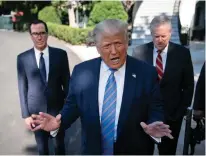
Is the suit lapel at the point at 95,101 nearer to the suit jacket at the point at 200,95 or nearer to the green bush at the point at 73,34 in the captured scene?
the suit jacket at the point at 200,95

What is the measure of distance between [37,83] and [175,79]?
1.56 meters

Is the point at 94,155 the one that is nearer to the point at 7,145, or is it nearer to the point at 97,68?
the point at 97,68

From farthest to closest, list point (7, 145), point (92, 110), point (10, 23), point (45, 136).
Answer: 1. point (10, 23)
2. point (7, 145)
3. point (45, 136)
4. point (92, 110)

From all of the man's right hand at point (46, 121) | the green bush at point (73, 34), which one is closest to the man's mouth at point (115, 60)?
the man's right hand at point (46, 121)

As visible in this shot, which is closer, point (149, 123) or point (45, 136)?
point (149, 123)

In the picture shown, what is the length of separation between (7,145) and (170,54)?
2982 millimetres

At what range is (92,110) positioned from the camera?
2215 mm

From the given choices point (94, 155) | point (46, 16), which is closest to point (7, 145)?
point (94, 155)

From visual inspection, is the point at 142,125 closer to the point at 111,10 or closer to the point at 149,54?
the point at 149,54

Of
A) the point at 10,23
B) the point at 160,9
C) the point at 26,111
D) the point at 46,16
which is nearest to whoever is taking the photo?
the point at 26,111

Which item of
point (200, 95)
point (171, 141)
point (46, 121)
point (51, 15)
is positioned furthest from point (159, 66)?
point (51, 15)

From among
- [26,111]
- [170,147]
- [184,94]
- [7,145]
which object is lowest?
[7,145]

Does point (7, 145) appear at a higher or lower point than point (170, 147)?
lower

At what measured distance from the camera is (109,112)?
2184 millimetres
